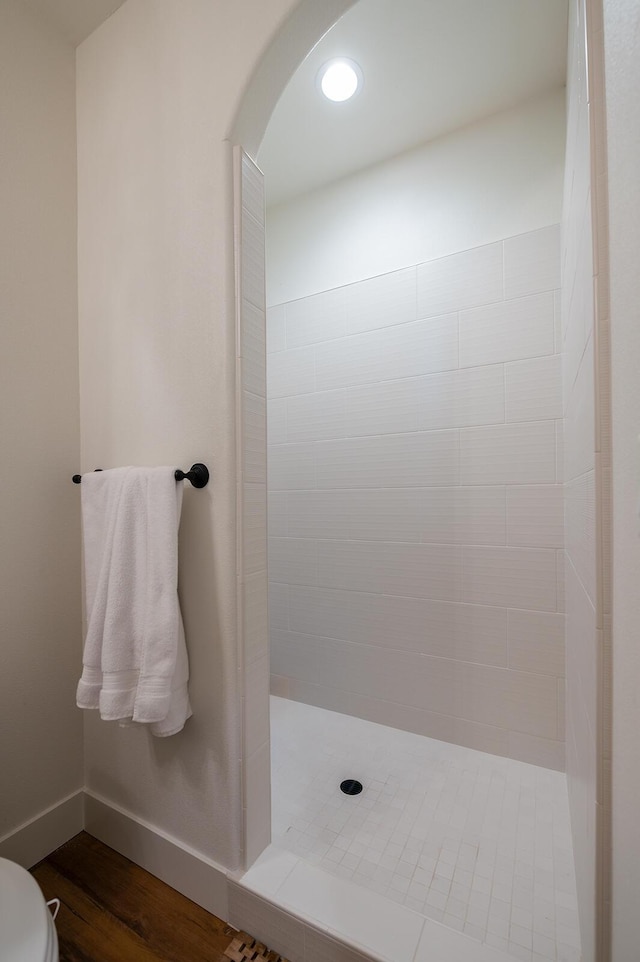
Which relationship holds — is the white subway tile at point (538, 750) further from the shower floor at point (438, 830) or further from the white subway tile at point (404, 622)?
the white subway tile at point (404, 622)

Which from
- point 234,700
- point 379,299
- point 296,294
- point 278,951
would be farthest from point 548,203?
point 278,951

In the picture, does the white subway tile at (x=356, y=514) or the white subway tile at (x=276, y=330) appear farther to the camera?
the white subway tile at (x=276, y=330)

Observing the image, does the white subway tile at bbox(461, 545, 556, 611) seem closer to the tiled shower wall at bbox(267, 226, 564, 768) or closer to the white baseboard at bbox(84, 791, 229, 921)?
the tiled shower wall at bbox(267, 226, 564, 768)

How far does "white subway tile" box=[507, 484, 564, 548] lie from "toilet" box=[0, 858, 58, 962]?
1.49 metres

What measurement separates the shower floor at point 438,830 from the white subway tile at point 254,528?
2.40 ft

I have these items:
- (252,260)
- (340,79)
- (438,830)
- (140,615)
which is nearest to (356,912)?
(438,830)

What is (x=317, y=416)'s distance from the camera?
1989 mm

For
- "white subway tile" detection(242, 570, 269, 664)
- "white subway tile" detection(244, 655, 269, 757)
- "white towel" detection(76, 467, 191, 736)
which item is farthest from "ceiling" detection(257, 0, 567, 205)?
"white subway tile" detection(244, 655, 269, 757)

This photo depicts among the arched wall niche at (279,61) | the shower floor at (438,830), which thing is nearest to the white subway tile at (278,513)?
the shower floor at (438,830)

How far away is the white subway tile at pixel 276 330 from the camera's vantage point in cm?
209

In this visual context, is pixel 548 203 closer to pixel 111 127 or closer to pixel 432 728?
pixel 111 127

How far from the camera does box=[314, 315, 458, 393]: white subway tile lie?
170cm

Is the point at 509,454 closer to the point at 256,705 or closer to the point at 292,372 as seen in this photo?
the point at 292,372

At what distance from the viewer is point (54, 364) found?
1.27 m
